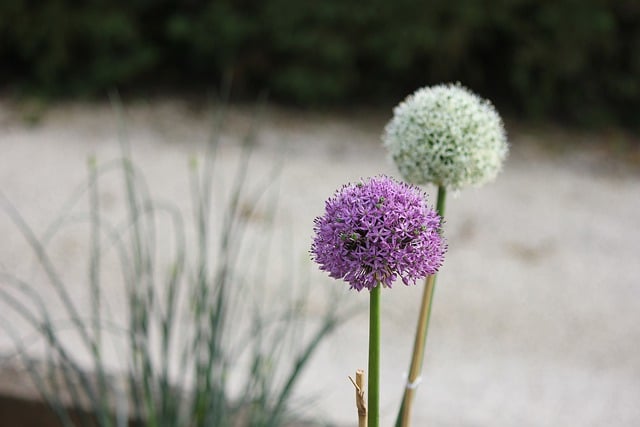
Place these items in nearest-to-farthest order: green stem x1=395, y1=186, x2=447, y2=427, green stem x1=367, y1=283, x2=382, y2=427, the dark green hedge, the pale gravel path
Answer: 1. green stem x1=367, y1=283, x2=382, y2=427
2. green stem x1=395, y1=186, x2=447, y2=427
3. the pale gravel path
4. the dark green hedge

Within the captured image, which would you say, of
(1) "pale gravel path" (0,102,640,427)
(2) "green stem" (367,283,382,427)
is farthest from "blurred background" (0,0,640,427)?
(2) "green stem" (367,283,382,427)

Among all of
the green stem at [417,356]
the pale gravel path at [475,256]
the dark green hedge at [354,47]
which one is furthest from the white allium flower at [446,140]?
the dark green hedge at [354,47]

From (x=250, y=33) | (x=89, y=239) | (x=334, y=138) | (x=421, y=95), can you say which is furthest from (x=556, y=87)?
(x=421, y=95)

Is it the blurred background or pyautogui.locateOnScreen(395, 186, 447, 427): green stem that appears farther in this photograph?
the blurred background

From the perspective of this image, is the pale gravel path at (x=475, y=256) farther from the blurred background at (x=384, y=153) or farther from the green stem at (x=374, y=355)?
the green stem at (x=374, y=355)

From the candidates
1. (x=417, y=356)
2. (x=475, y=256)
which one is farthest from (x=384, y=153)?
(x=417, y=356)

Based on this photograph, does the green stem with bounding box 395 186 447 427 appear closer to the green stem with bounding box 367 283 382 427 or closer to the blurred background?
the green stem with bounding box 367 283 382 427

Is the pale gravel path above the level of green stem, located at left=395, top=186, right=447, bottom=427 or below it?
above

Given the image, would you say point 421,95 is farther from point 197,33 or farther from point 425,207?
point 197,33
